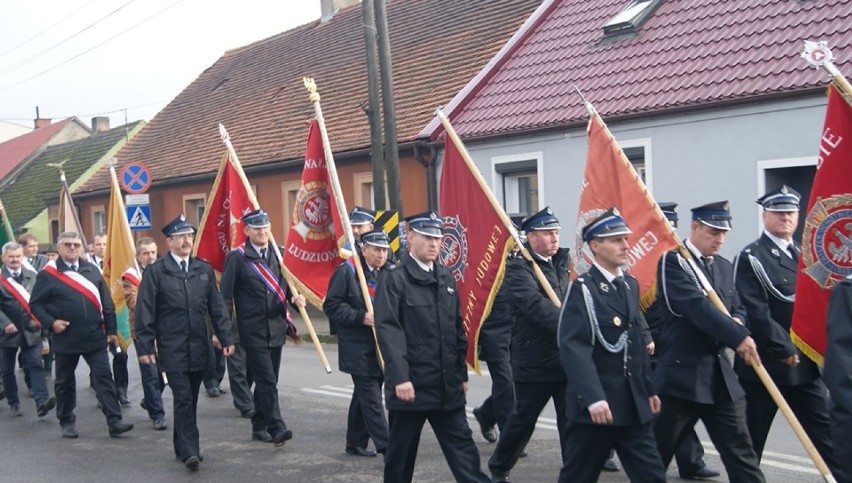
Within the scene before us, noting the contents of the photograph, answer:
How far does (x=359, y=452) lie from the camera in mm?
8539

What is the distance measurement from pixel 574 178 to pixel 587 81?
161 cm

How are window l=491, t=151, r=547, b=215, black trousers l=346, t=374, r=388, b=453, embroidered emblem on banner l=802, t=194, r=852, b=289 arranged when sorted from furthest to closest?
window l=491, t=151, r=547, b=215 → black trousers l=346, t=374, r=388, b=453 → embroidered emblem on banner l=802, t=194, r=852, b=289

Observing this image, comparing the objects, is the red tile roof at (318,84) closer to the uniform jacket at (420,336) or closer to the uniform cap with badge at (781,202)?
the uniform cap with badge at (781,202)

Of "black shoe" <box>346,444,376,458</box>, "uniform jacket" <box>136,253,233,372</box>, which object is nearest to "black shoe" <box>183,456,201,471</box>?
"uniform jacket" <box>136,253,233,372</box>

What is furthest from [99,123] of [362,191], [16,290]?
[16,290]

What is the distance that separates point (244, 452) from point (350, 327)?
1507mm

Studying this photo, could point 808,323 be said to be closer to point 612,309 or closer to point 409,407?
point 612,309

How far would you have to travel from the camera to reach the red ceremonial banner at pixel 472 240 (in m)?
7.75

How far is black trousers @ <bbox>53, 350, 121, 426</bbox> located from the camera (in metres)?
9.84

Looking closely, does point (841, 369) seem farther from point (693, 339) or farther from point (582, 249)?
point (582, 249)

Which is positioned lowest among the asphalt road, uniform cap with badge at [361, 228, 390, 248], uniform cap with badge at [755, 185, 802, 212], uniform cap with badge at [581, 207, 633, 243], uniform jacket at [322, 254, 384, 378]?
the asphalt road

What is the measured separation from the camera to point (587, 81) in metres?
17.3

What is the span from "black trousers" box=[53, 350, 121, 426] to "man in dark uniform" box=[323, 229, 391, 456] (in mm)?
2629

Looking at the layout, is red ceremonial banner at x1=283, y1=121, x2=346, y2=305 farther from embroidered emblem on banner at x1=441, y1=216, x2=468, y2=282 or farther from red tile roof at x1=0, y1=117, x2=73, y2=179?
red tile roof at x1=0, y1=117, x2=73, y2=179
